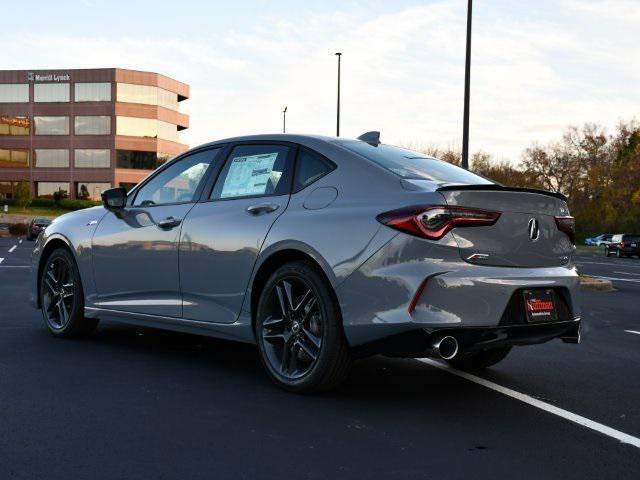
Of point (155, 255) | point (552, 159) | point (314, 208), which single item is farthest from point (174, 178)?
point (552, 159)

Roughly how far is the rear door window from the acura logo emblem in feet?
5.14

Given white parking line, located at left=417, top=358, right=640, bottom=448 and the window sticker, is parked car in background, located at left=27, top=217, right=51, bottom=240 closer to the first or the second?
the window sticker

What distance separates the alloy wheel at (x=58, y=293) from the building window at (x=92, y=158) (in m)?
87.6

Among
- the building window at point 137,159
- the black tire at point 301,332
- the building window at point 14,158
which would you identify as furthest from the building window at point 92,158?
the black tire at point 301,332

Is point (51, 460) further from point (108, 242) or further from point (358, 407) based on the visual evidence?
point (108, 242)

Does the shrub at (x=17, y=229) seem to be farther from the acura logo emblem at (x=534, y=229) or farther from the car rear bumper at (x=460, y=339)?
the acura logo emblem at (x=534, y=229)

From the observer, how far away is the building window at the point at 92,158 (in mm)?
91750

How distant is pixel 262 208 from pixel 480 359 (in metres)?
2.06

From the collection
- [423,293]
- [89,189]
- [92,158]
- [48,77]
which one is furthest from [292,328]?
[48,77]

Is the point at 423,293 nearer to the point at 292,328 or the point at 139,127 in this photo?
the point at 292,328

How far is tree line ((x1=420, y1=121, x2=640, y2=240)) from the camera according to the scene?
71.9m

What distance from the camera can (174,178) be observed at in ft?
20.7

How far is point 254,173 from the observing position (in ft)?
18.6

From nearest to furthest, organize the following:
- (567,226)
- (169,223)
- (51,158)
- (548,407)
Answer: (548,407) < (567,226) < (169,223) < (51,158)
